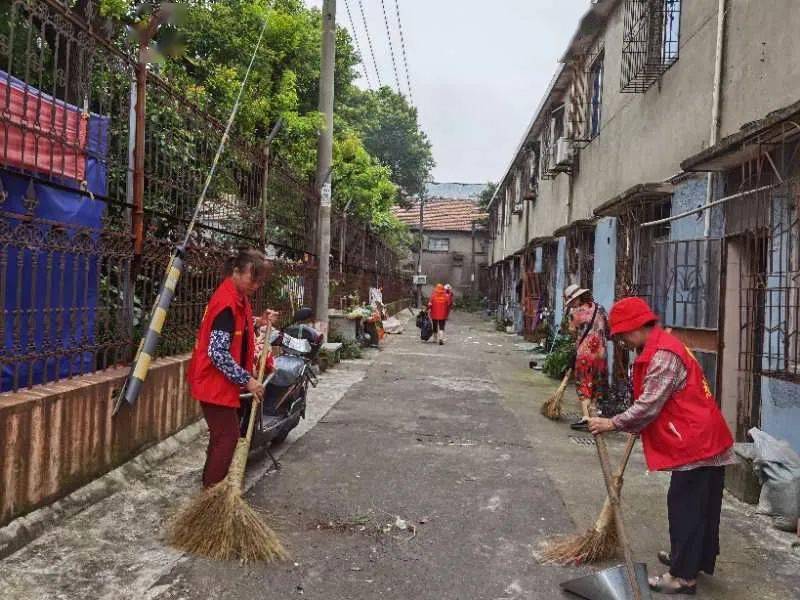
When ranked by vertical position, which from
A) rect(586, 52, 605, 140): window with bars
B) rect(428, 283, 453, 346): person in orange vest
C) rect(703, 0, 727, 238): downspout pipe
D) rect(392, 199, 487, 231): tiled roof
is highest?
rect(392, 199, 487, 231): tiled roof

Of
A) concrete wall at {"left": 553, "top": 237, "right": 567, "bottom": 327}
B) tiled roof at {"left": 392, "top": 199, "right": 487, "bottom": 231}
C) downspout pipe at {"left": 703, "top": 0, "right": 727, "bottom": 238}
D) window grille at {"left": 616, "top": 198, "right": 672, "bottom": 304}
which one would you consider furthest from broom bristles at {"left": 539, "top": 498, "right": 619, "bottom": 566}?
tiled roof at {"left": 392, "top": 199, "right": 487, "bottom": 231}

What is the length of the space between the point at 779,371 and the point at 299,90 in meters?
10.9

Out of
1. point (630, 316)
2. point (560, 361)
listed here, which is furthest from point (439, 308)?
point (630, 316)

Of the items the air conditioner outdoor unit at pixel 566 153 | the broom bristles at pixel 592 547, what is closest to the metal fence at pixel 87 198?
the broom bristles at pixel 592 547

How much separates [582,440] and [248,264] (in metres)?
4.20

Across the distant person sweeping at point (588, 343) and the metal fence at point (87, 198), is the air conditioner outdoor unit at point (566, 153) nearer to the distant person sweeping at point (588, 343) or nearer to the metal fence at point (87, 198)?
the distant person sweeping at point (588, 343)

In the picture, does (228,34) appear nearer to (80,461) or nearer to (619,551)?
(80,461)

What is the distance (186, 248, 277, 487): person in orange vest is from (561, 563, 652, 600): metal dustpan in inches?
83.7

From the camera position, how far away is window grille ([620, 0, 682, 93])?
8141 mm

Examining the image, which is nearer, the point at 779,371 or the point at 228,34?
the point at 779,371

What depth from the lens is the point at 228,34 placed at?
10.9m

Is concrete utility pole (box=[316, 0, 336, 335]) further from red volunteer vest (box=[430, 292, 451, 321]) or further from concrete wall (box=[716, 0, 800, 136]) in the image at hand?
concrete wall (box=[716, 0, 800, 136])

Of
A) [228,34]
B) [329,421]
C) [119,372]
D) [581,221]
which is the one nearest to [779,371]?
[329,421]

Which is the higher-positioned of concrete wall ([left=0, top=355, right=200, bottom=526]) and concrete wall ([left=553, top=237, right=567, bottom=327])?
concrete wall ([left=553, top=237, right=567, bottom=327])
